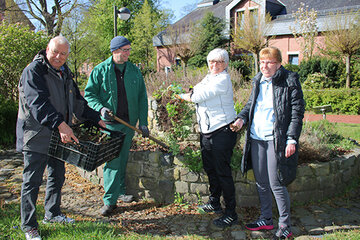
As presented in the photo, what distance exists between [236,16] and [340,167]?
70.7 feet

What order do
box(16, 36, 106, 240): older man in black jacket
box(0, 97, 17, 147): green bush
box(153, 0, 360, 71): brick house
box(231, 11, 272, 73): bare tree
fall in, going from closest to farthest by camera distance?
box(16, 36, 106, 240): older man in black jacket, box(0, 97, 17, 147): green bush, box(231, 11, 272, 73): bare tree, box(153, 0, 360, 71): brick house

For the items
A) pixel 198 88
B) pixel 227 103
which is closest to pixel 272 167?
pixel 227 103

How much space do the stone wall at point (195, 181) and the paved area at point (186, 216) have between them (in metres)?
0.13

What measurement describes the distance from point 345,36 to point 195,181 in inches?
600

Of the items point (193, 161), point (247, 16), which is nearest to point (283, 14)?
point (247, 16)

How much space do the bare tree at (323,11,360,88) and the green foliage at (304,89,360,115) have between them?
3106 mm

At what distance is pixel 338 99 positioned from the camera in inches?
513

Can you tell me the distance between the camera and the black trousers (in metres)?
3.38

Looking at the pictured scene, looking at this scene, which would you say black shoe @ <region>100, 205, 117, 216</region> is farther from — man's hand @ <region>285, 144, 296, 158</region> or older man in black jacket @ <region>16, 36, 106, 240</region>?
man's hand @ <region>285, 144, 296, 158</region>

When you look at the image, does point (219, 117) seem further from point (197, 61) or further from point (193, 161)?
point (197, 61)

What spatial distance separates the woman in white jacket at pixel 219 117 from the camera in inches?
130

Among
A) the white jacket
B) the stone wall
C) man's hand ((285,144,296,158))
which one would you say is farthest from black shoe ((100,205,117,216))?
man's hand ((285,144,296,158))

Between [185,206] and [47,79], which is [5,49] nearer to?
[47,79]

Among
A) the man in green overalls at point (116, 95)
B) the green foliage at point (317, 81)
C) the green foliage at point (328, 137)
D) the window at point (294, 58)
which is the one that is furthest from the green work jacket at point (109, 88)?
the window at point (294, 58)
